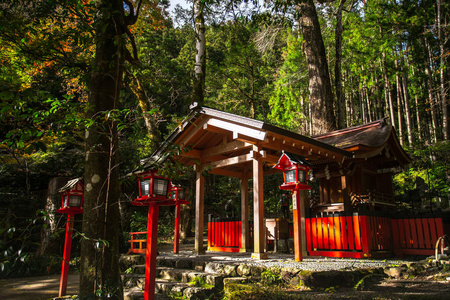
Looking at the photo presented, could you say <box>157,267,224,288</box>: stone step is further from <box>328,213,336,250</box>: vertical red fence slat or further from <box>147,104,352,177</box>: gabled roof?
<box>328,213,336,250</box>: vertical red fence slat

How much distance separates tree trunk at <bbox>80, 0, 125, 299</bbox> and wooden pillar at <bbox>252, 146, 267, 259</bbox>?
3.74 m

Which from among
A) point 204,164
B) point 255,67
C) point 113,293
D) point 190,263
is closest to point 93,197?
point 113,293

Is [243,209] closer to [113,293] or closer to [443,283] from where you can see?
[443,283]

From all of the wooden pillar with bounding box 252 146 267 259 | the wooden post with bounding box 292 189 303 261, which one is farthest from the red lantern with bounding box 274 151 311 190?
the wooden pillar with bounding box 252 146 267 259

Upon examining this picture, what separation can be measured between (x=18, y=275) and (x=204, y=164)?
250 inches

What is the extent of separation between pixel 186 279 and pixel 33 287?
4216mm

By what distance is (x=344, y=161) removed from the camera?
28.3 feet

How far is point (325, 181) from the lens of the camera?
9422mm

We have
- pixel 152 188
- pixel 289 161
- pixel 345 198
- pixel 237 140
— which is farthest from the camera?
pixel 345 198

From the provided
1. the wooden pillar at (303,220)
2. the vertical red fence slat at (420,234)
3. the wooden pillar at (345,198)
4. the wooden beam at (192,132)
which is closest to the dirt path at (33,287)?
the wooden beam at (192,132)

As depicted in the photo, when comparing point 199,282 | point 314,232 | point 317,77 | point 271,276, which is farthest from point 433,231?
point 317,77

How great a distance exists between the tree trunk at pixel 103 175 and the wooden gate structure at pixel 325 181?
210 centimetres

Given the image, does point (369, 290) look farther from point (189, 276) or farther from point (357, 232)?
point (189, 276)

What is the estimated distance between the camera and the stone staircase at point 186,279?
521cm
